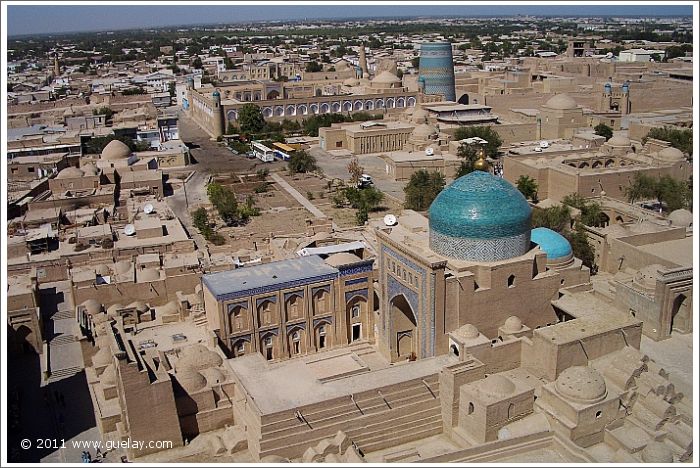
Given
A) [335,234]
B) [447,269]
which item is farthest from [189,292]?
[447,269]

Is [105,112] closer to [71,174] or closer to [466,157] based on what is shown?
[71,174]

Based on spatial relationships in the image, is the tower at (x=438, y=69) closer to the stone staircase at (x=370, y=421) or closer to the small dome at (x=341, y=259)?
the small dome at (x=341, y=259)

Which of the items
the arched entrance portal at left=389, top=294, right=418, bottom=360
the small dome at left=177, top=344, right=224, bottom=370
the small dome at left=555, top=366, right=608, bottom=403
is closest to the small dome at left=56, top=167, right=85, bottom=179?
the small dome at left=177, top=344, right=224, bottom=370

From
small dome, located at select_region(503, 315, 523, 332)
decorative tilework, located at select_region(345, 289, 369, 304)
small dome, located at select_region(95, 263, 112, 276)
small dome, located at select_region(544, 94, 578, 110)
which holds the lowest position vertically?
small dome, located at select_region(95, 263, 112, 276)

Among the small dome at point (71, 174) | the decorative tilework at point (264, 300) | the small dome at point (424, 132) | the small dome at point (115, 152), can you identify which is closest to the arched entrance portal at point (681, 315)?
the decorative tilework at point (264, 300)

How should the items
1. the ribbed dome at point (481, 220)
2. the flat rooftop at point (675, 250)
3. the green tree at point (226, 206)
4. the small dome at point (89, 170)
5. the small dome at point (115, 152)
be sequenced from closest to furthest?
the ribbed dome at point (481, 220), the flat rooftop at point (675, 250), the green tree at point (226, 206), the small dome at point (89, 170), the small dome at point (115, 152)

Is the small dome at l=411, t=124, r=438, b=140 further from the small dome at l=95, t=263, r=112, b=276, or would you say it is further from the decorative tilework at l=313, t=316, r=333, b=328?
the decorative tilework at l=313, t=316, r=333, b=328

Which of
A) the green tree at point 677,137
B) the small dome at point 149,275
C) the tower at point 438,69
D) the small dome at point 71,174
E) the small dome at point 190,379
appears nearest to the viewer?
the small dome at point 190,379
